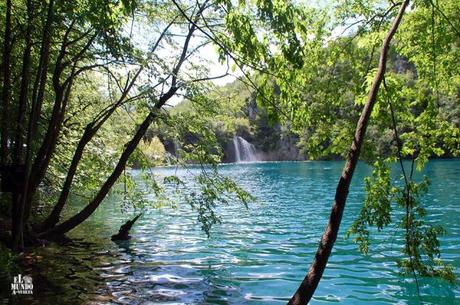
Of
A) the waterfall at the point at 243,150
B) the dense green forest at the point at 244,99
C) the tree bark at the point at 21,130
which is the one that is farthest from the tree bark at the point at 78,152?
the waterfall at the point at 243,150

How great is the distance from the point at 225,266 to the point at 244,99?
4.63 meters

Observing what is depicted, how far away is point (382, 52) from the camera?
12.8 ft

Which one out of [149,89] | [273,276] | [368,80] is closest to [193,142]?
[149,89]

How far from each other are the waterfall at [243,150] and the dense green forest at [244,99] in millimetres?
88940

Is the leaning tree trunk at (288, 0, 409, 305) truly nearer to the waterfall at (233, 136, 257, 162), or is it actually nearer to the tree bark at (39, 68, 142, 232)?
the tree bark at (39, 68, 142, 232)

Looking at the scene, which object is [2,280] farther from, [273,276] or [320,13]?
[320,13]

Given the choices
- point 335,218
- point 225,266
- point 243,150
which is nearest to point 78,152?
point 225,266

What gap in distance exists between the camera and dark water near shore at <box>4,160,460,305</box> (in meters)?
7.62

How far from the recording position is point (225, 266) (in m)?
10.0

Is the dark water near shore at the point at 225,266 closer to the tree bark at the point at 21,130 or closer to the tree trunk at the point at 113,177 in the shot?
the tree bark at the point at 21,130

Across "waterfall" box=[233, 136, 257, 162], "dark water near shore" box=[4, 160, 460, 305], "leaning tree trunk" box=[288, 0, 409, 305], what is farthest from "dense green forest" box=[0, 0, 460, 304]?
"waterfall" box=[233, 136, 257, 162]

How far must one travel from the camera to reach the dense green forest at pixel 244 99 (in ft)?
14.9

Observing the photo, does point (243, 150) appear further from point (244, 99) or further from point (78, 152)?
point (78, 152)

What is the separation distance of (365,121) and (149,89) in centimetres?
505
